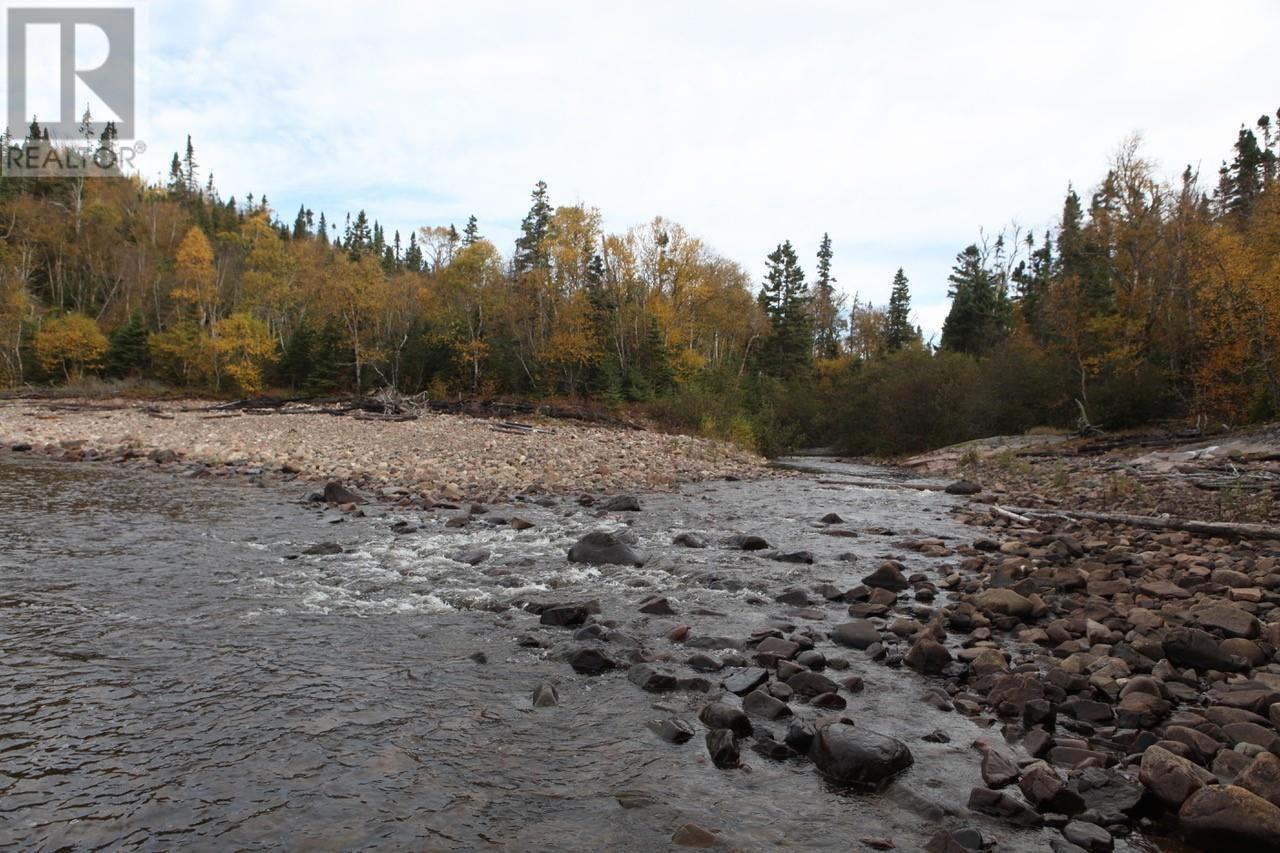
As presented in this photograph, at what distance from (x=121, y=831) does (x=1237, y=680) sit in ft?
24.9

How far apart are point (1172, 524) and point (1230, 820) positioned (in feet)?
30.2

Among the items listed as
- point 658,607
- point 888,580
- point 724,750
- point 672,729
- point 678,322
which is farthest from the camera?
point 678,322

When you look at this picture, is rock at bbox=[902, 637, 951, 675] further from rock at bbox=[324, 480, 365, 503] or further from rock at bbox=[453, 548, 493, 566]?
rock at bbox=[324, 480, 365, 503]

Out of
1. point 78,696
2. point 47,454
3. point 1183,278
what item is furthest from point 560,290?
point 78,696

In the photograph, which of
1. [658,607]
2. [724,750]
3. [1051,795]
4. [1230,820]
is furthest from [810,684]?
[1230,820]

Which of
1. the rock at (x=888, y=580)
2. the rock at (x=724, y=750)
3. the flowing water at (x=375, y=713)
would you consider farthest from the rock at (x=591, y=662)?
the rock at (x=888, y=580)

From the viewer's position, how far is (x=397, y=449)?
21875 mm

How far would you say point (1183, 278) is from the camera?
30234 millimetres

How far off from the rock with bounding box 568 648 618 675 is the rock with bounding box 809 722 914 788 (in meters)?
2.02

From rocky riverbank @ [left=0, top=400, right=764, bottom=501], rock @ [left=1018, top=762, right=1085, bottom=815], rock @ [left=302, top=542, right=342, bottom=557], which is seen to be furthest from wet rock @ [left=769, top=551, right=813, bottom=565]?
rocky riverbank @ [left=0, top=400, right=764, bottom=501]

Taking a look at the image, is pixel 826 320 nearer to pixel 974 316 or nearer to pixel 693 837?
pixel 974 316

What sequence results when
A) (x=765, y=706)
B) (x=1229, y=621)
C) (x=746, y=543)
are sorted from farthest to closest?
(x=746, y=543) < (x=1229, y=621) < (x=765, y=706)

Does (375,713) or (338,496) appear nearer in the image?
(375,713)

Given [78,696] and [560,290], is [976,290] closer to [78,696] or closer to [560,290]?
[560,290]
